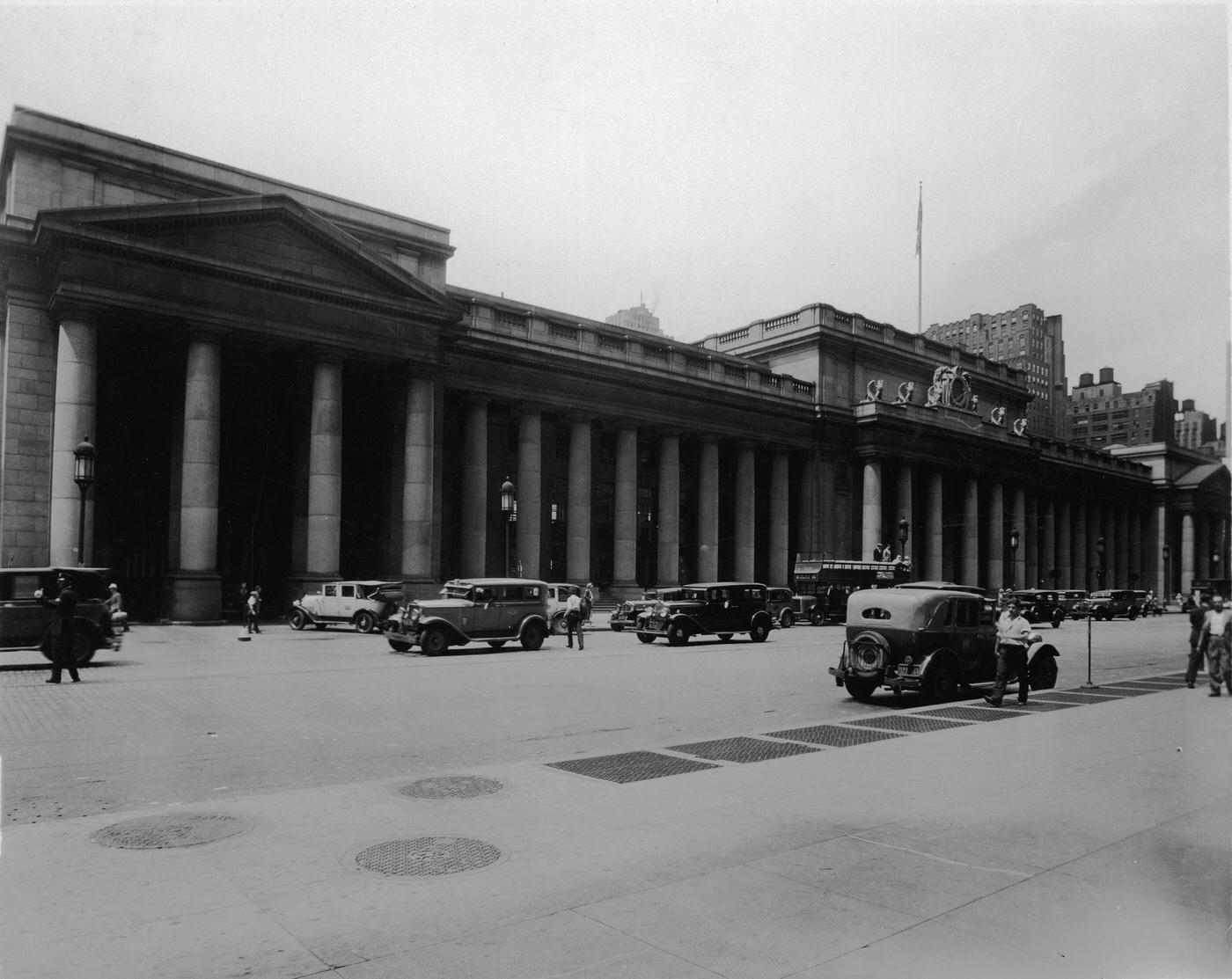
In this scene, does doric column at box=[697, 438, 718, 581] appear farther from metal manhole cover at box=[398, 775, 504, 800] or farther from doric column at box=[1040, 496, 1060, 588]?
metal manhole cover at box=[398, 775, 504, 800]

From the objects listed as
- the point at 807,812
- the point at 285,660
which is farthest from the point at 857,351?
the point at 807,812

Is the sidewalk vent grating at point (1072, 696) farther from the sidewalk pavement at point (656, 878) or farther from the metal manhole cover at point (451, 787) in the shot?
the metal manhole cover at point (451, 787)

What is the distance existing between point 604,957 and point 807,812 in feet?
11.9

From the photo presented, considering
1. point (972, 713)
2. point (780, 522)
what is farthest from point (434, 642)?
point (780, 522)

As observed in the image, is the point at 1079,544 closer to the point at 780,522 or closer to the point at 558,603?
the point at 780,522

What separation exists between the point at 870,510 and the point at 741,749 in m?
54.2

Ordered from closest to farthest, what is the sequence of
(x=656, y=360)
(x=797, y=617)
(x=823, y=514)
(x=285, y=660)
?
(x=285, y=660)
(x=797, y=617)
(x=656, y=360)
(x=823, y=514)

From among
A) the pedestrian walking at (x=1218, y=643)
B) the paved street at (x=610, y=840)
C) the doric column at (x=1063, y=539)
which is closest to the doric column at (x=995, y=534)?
the doric column at (x=1063, y=539)

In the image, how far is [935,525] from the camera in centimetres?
6881

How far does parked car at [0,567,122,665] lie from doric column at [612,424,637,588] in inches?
1264

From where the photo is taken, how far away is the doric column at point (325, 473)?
3681 centimetres

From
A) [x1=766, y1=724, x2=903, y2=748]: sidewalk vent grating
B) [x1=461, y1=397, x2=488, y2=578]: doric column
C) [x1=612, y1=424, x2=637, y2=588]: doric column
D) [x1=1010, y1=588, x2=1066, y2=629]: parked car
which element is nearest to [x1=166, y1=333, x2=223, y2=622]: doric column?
[x1=461, y1=397, x2=488, y2=578]: doric column

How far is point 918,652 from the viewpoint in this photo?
53.2 ft

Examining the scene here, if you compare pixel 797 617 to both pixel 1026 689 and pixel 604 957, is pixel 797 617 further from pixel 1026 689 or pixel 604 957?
pixel 604 957
